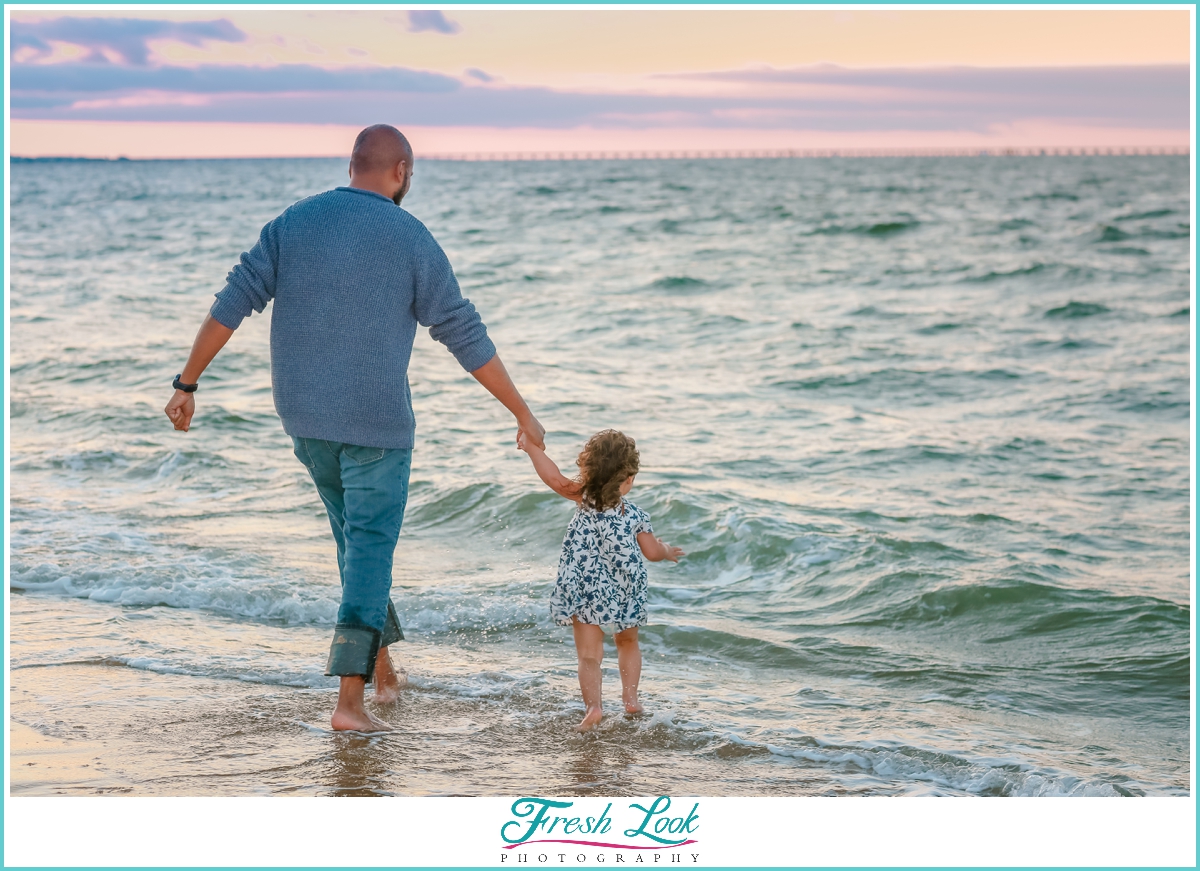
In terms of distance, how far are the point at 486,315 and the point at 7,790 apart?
51.4 ft

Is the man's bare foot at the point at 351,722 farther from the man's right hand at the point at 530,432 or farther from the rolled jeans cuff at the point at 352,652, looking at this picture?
the man's right hand at the point at 530,432

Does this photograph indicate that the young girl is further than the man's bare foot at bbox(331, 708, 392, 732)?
Yes

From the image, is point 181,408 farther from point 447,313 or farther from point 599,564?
point 599,564

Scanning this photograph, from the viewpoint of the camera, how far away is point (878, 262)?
25.5 metres

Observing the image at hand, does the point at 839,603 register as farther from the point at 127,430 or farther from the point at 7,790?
the point at 127,430

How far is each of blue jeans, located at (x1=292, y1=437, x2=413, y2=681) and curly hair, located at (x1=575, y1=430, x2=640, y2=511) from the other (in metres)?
0.66

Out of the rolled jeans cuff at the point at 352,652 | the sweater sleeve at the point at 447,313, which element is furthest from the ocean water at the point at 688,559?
the sweater sleeve at the point at 447,313

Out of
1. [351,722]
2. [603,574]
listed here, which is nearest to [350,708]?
[351,722]

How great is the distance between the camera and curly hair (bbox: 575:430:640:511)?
13.4ft

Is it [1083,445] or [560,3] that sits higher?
[560,3]

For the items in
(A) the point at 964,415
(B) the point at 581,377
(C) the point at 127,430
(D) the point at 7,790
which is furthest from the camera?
(B) the point at 581,377

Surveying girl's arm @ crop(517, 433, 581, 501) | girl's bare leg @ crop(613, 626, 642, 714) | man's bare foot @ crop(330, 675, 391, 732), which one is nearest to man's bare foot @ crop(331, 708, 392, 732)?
man's bare foot @ crop(330, 675, 391, 732)

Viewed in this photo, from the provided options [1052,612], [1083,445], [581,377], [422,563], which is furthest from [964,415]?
[422,563]

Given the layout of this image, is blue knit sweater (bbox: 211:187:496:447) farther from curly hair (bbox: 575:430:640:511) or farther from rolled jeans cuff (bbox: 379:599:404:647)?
rolled jeans cuff (bbox: 379:599:404:647)
